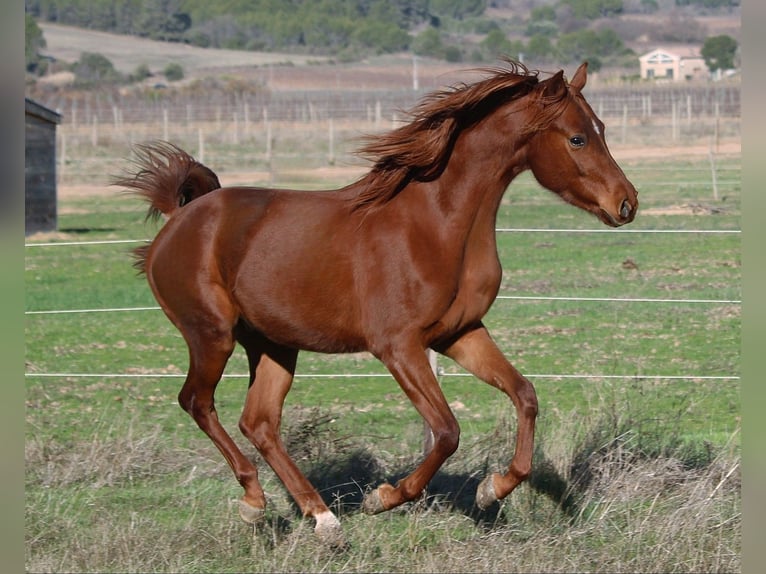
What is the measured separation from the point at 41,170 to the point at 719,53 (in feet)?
185

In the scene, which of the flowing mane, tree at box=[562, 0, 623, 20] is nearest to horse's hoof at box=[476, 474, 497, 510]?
the flowing mane

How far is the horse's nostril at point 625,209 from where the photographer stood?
169 inches

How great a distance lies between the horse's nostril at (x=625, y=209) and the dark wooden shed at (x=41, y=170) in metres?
17.4

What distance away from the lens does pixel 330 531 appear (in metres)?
4.63

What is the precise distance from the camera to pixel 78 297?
13117mm

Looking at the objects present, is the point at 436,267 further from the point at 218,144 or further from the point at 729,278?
the point at 218,144

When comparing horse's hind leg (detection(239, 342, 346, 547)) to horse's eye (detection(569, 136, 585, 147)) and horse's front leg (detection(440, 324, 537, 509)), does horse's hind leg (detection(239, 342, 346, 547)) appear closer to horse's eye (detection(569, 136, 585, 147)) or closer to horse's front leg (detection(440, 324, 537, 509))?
horse's front leg (detection(440, 324, 537, 509))

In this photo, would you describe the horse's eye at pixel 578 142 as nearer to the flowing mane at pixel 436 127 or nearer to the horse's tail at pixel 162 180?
the flowing mane at pixel 436 127

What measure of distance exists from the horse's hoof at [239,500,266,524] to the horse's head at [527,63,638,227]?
6.21 ft

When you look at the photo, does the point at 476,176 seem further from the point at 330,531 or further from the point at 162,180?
the point at 162,180

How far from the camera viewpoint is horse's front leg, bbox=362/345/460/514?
434 centimetres

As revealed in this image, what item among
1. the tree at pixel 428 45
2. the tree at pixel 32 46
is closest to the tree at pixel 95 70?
the tree at pixel 32 46
